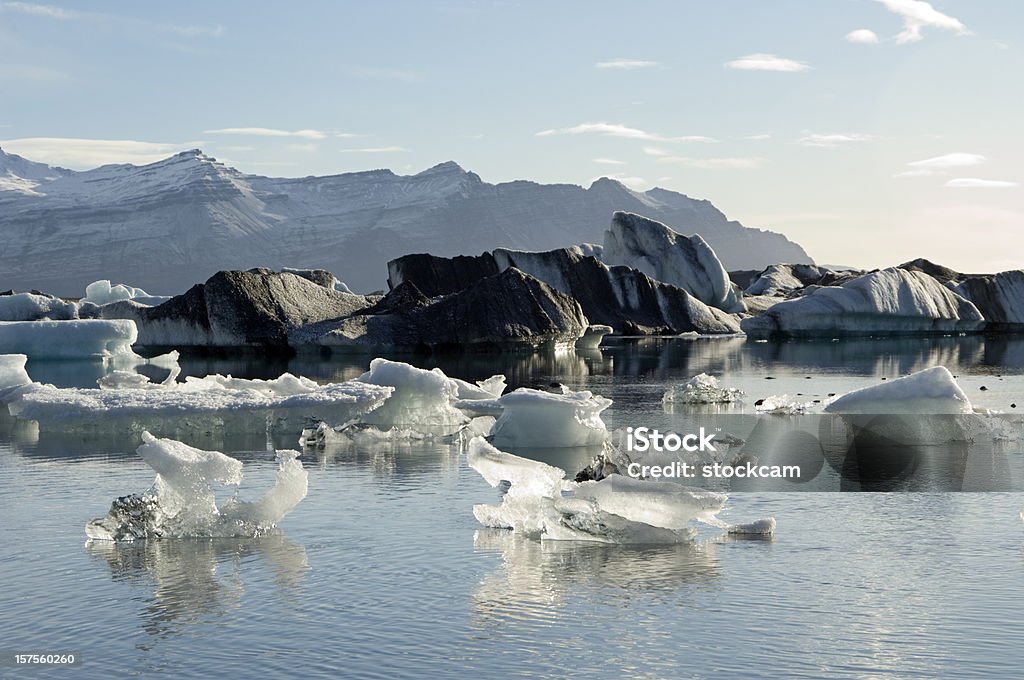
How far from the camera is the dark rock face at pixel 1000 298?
59844 millimetres

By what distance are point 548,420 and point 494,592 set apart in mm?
7374

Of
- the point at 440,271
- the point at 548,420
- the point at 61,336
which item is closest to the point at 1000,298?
the point at 440,271

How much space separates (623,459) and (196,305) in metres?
32.4

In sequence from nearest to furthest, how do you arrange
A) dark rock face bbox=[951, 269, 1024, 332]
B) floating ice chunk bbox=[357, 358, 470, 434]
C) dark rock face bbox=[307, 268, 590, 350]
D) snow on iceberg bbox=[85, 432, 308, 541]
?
snow on iceberg bbox=[85, 432, 308, 541] → floating ice chunk bbox=[357, 358, 470, 434] → dark rock face bbox=[307, 268, 590, 350] → dark rock face bbox=[951, 269, 1024, 332]

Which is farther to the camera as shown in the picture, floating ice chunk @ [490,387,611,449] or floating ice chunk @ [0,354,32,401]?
floating ice chunk @ [0,354,32,401]

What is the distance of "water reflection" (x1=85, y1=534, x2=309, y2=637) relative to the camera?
333 inches

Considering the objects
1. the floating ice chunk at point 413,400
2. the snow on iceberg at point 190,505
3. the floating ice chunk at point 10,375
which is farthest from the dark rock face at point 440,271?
the snow on iceberg at point 190,505

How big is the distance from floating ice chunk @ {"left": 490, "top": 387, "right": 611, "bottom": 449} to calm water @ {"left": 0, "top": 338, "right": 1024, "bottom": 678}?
2.53 metres


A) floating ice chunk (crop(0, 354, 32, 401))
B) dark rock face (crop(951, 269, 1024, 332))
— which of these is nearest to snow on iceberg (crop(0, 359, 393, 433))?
floating ice chunk (crop(0, 354, 32, 401))

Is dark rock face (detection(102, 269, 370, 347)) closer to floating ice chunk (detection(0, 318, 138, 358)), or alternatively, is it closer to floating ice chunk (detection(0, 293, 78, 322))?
floating ice chunk (detection(0, 318, 138, 358))

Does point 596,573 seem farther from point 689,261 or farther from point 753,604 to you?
point 689,261

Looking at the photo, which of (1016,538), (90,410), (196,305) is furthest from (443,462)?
(196,305)

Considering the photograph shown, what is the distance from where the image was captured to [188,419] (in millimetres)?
17438

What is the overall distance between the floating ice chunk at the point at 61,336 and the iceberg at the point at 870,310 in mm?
28450
